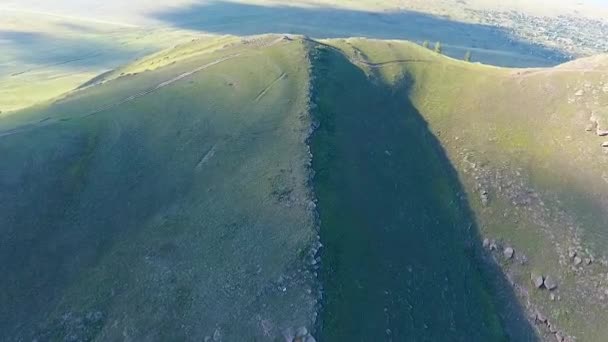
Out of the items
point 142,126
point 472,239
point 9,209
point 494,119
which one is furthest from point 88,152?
point 494,119

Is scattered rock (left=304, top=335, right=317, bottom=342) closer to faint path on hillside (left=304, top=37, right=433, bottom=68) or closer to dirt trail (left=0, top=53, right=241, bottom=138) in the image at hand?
dirt trail (left=0, top=53, right=241, bottom=138)

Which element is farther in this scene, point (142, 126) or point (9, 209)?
point (142, 126)

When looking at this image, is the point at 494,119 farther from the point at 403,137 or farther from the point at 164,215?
the point at 164,215

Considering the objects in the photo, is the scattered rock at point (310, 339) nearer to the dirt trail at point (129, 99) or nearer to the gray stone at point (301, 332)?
the gray stone at point (301, 332)

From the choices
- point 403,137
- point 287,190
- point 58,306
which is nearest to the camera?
point 58,306

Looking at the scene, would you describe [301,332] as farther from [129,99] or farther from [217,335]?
[129,99]

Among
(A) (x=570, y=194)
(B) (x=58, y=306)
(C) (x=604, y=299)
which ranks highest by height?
(B) (x=58, y=306)

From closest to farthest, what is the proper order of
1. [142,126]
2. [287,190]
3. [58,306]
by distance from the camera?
1. [58,306]
2. [287,190]
3. [142,126]
